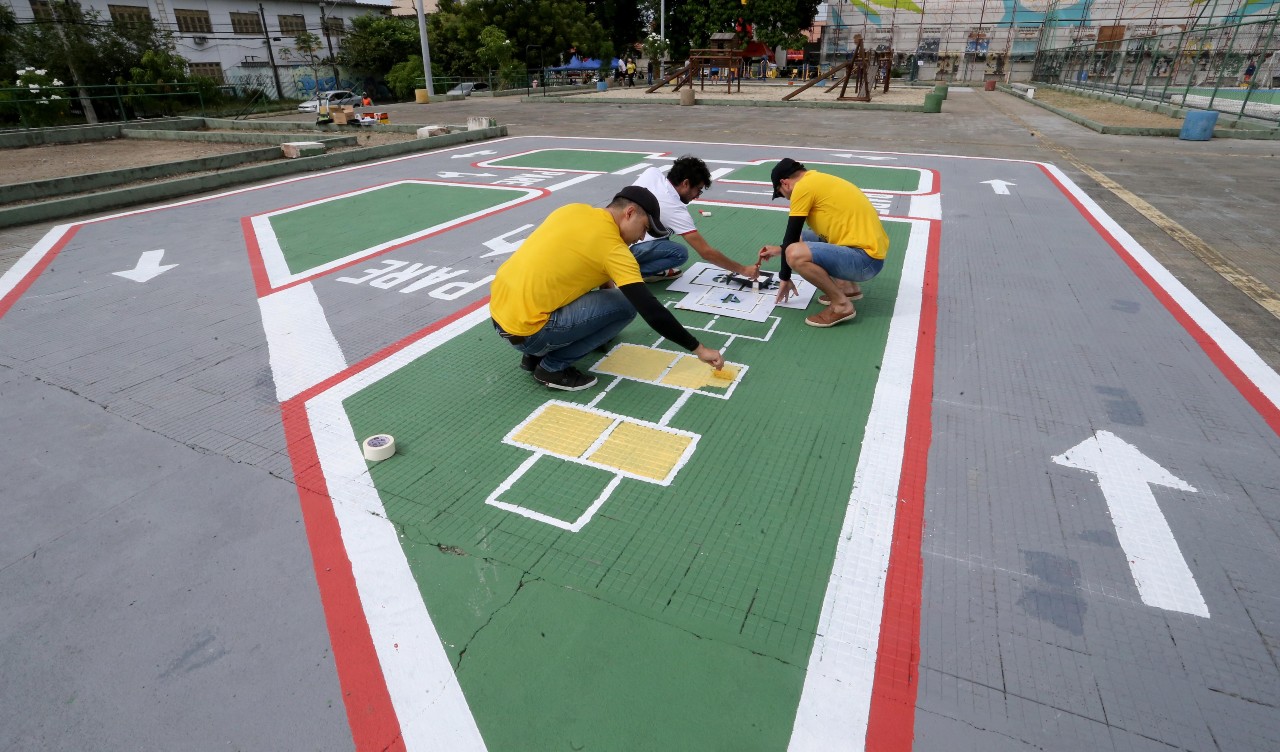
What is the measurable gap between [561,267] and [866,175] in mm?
8523

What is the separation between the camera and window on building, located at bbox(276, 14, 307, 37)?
42.0 metres

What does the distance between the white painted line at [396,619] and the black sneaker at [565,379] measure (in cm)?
114

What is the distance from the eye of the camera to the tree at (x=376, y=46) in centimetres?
3712

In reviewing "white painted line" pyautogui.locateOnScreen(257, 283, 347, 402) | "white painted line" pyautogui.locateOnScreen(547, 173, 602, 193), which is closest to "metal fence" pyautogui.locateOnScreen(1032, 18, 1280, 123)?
"white painted line" pyautogui.locateOnScreen(547, 173, 602, 193)

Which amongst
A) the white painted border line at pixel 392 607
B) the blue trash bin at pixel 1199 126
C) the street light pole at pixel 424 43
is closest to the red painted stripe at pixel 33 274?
the white painted border line at pixel 392 607

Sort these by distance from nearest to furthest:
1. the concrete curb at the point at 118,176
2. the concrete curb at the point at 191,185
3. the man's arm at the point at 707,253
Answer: the man's arm at the point at 707,253 → the concrete curb at the point at 191,185 → the concrete curb at the point at 118,176

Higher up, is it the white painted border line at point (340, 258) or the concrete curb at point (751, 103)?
the concrete curb at point (751, 103)

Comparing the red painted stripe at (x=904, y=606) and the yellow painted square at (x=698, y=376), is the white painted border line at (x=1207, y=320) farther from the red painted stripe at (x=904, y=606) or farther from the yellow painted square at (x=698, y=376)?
the yellow painted square at (x=698, y=376)

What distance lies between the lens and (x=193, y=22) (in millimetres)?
36969

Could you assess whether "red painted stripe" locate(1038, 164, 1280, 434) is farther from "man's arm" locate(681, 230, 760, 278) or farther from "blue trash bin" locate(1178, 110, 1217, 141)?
"blue trash bin" locate(1178, 110, 1217, 141)

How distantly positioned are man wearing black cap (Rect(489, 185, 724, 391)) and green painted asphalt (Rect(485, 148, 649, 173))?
7872mm

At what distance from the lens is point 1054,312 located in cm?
498

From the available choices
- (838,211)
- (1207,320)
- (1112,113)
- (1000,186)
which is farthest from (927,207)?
(1112,113)

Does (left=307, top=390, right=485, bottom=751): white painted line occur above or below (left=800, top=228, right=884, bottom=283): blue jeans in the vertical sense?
below
